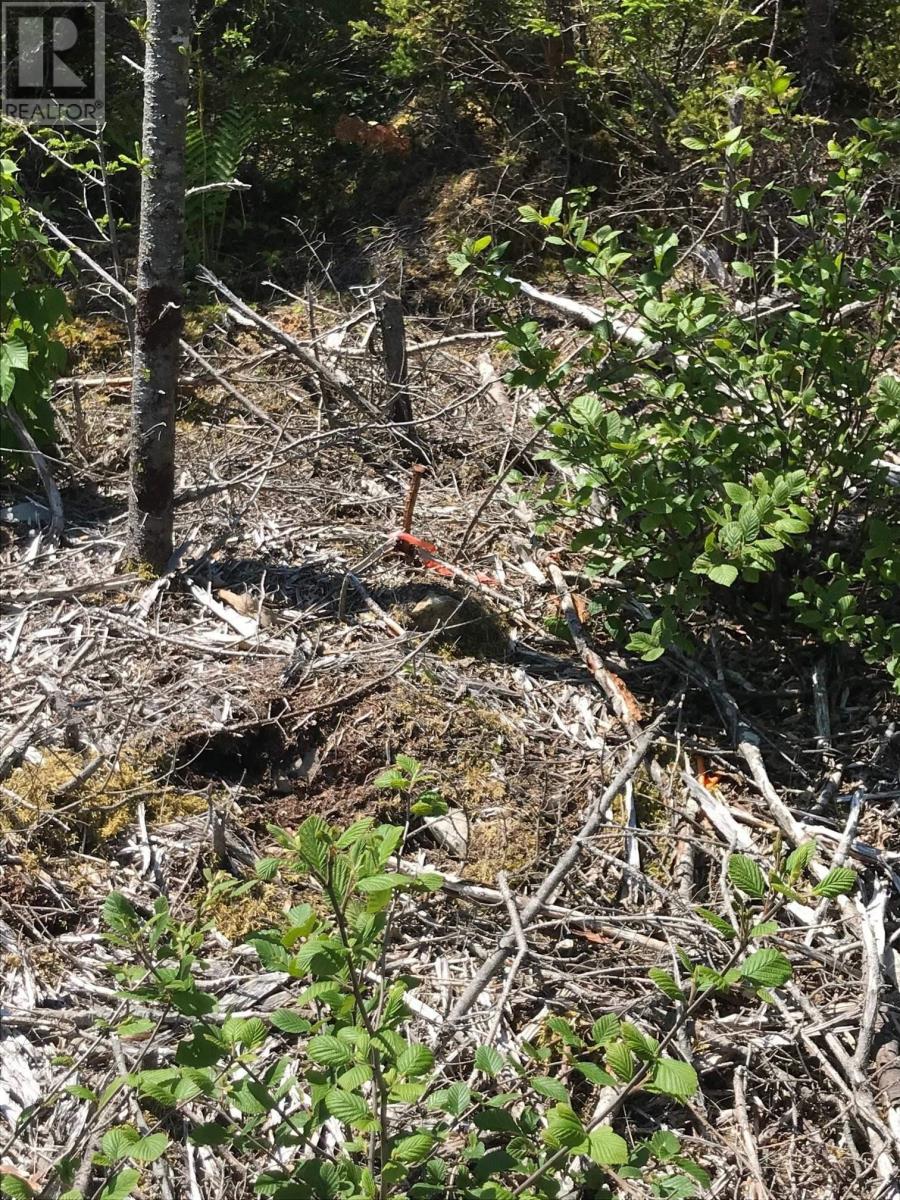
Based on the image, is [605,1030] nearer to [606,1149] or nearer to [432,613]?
[606,1149]

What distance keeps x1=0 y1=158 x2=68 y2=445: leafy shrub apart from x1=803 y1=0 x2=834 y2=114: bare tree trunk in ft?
15.5

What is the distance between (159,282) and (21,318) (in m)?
0.70

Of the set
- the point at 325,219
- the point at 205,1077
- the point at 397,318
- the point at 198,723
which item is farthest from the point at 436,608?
the point at 325,219

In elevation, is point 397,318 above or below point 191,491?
above

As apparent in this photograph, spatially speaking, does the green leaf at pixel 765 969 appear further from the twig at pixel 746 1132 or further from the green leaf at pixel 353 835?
the twig at pixel 746 1132

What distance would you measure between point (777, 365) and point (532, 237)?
3248 millimetres

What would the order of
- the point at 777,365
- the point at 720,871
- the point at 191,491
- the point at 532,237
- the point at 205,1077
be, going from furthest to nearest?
the point at 532,237
the point at 191,491
the point at 777,365
the point at 720,871
the point at 205,1077

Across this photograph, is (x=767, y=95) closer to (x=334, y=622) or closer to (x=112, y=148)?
(x=334, y=622)

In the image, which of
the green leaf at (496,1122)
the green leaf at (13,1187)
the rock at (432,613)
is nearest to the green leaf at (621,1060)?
the green leaf at (496,1122)

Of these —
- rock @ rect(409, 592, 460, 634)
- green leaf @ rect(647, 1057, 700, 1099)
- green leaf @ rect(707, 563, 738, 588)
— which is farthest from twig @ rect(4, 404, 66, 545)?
green leaf @ rect(647, 1057, 700, 1099)

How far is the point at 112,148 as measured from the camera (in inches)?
290

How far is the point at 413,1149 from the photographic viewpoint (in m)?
2.05

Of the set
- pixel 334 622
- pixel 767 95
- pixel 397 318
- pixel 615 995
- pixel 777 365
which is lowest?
pixel 615 995

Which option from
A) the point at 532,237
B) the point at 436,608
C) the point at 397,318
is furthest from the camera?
the point at 532,237
